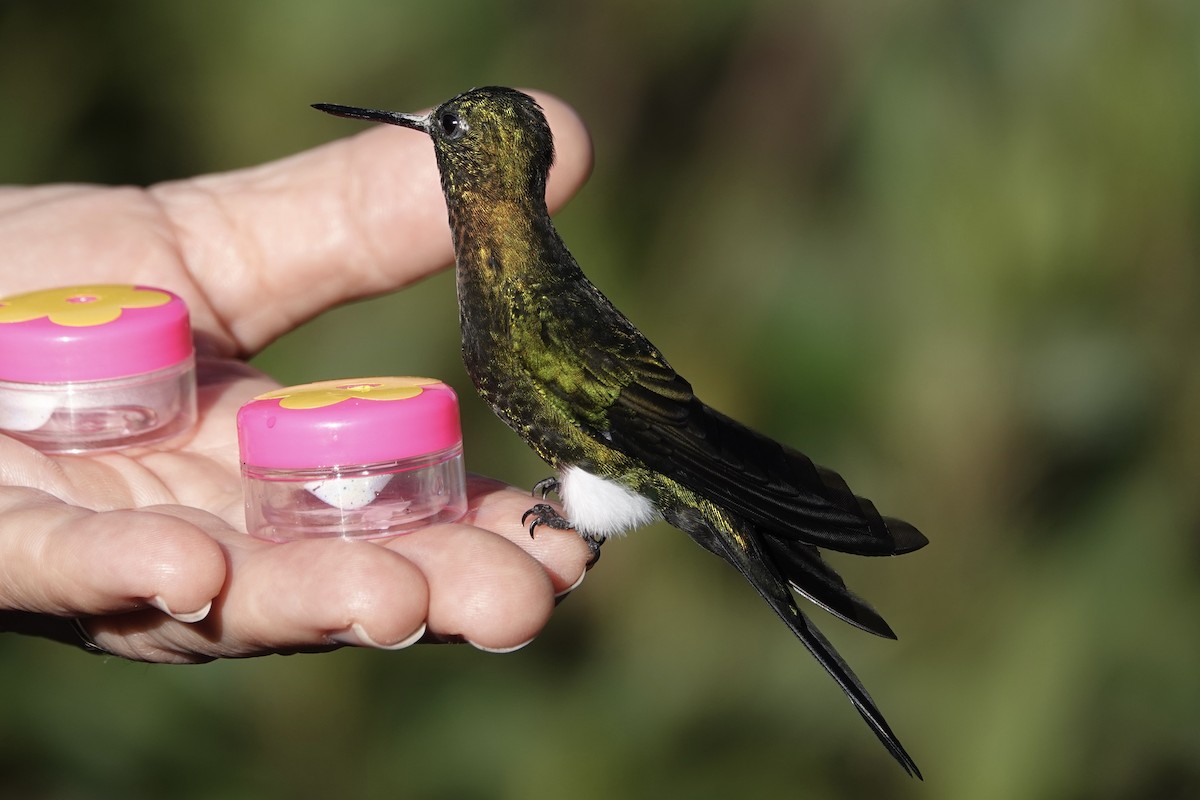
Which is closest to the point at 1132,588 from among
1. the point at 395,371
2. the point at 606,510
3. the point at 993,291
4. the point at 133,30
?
the point at 993,291

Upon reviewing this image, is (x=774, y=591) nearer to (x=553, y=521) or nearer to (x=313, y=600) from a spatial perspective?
(x=553, y=521)

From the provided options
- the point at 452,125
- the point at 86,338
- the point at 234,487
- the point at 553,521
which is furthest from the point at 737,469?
the point at 86,338

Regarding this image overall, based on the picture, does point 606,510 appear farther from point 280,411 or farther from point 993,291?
point 993,291

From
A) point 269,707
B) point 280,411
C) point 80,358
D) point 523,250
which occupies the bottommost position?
point 269,707

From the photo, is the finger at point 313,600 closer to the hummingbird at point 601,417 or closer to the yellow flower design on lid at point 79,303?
the hummingbird at point 601,417

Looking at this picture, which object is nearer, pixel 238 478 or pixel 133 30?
pixel 238 478

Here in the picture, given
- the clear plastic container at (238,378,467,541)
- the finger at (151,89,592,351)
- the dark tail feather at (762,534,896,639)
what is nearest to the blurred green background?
the finger at (151,89,592,351)

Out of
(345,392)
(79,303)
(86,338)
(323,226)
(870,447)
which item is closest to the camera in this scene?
(345,392)
